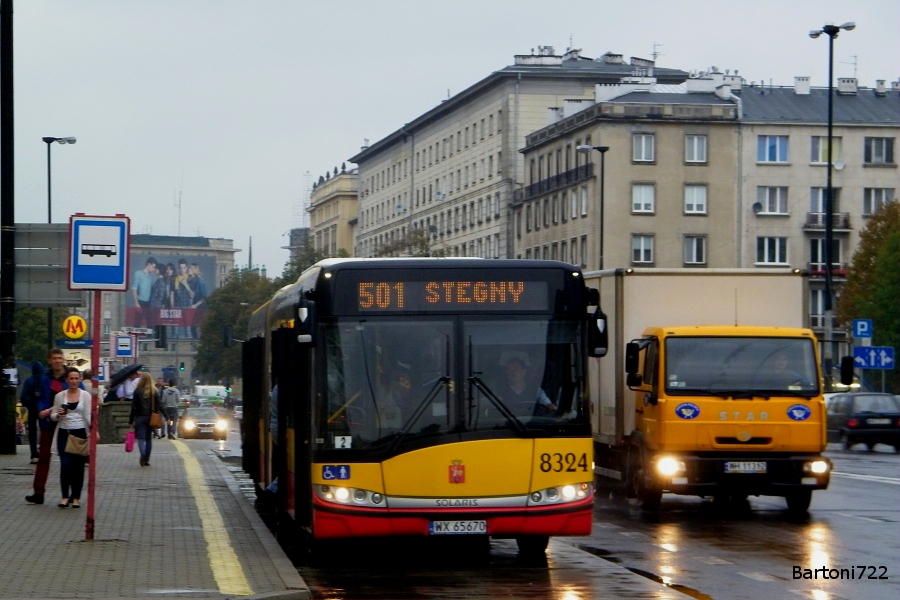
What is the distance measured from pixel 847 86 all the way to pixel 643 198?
17.5 metres

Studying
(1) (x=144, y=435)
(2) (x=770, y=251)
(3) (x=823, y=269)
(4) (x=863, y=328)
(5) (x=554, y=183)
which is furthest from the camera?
(5) (x=554, y=183)

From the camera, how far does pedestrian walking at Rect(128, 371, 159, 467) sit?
2959 centimetres

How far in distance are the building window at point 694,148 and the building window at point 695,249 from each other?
4.21m

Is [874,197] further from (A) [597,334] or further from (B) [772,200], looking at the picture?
(A) [597,334]

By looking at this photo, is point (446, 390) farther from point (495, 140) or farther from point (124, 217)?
point (495, 140)

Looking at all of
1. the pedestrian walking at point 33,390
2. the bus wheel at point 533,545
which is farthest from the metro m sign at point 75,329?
the bus wheel at point 533,545

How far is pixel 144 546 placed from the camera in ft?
49.9

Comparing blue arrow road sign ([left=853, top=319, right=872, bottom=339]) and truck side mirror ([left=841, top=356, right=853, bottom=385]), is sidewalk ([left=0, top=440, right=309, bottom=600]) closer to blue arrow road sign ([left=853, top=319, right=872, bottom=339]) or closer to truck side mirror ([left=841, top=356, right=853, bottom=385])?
truck side mirror ([left=841, top=356, right=853, bottom=385])

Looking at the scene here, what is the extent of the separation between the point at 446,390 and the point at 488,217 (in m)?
102

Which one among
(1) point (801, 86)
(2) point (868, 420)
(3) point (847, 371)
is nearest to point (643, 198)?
(1) point (801, 86)

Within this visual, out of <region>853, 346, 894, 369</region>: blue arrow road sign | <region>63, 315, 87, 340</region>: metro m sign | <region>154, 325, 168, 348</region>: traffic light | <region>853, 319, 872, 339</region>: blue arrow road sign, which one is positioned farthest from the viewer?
<region>154, 325, 168, 348</region>: traffic light

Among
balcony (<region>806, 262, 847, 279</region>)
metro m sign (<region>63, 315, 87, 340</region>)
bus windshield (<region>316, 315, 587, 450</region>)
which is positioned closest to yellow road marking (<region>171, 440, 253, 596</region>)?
bus windshield (<region>316, 315, 587, 450</region>)

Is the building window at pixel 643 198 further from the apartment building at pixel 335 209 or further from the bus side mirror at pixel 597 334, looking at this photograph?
the bus side mirror at pixel 597 334

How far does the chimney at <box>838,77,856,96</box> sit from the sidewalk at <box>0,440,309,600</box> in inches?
3298
